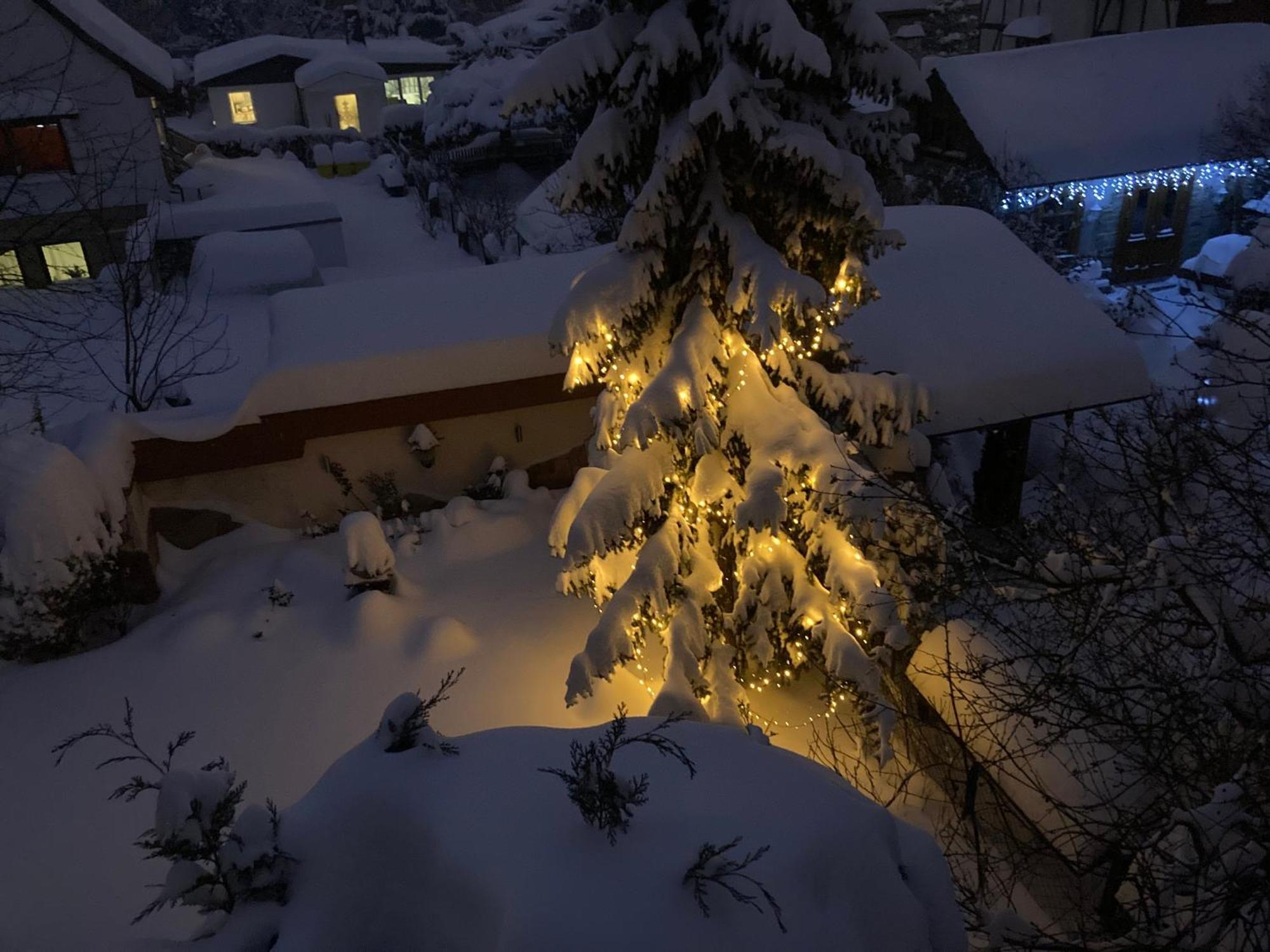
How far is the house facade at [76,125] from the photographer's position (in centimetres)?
A: 1858

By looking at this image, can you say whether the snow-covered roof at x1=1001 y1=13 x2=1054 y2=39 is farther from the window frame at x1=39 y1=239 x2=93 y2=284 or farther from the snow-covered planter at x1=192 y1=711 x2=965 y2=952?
the snow-covered planter at x1=192 y1=711 x2=965 y2=952

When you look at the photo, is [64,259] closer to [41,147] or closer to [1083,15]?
[41,147]

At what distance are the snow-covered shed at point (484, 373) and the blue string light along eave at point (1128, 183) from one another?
10.3 metres

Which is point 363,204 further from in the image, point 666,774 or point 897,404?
point 666,774

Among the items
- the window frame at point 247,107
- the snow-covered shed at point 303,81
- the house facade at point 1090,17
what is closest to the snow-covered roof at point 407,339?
the house facade at point 1090,17

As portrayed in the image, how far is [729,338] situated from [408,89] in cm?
3891

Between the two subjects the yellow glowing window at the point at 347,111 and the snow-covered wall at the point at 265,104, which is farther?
the snow-covered wall at the point at 265,104

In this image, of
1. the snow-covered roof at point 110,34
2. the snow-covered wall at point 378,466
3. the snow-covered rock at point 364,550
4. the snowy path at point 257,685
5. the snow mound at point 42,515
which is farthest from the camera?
the snow-covered roof at point 110,34

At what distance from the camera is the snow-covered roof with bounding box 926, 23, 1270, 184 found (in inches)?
828

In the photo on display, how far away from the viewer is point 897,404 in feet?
24.4

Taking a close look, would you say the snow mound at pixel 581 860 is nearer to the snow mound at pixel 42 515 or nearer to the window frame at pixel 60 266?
the snow mound at pixel 42 515

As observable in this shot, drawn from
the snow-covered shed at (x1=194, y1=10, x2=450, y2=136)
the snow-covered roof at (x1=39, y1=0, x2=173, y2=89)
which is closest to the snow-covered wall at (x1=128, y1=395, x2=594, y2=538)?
the snow-covered roof at (x1=39, y1=0, x2=173, y2=89)

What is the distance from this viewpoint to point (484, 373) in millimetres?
10805

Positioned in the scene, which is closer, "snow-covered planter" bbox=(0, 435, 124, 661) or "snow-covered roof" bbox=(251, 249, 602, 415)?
"snow-covered planter" bbox=(0, 435, 124, 661)
